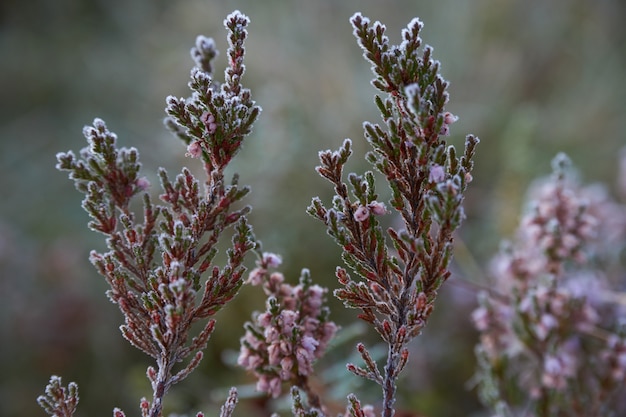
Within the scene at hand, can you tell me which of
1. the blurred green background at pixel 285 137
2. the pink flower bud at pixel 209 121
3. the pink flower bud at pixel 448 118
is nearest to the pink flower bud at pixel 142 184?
A: the pink flower bud at pixel 209 121

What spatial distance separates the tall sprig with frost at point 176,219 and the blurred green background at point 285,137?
0.35 m

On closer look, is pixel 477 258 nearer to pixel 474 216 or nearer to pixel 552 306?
pixel 474 216

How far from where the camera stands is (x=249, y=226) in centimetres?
62

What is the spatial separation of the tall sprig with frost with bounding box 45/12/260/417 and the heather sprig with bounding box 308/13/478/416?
0.10m

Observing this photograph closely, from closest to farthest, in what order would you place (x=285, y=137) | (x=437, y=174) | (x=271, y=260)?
1. (x=437, y=174)
2. (x=271, y=260)
3. (x=285, y=137)

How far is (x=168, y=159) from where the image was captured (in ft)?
6.89

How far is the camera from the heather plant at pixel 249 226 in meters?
0.58

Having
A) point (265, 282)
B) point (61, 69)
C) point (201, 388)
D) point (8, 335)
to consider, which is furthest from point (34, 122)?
point (265, 282)

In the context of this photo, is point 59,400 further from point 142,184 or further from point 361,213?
point 361,213

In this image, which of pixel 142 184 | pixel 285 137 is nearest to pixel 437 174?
pixel 142 184

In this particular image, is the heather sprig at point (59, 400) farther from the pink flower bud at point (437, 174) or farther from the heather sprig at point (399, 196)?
the pink flower bud at point (437, 174)

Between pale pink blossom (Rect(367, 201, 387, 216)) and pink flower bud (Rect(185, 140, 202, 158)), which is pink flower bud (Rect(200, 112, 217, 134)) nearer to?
pink flower bud (Rect(185, 140, 202, 158))

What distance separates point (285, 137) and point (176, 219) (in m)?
1.20

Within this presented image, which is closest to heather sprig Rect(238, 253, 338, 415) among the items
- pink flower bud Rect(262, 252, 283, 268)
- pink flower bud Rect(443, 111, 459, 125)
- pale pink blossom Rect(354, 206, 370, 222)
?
pink flower bud Rect(262, 252, 283, 268)
